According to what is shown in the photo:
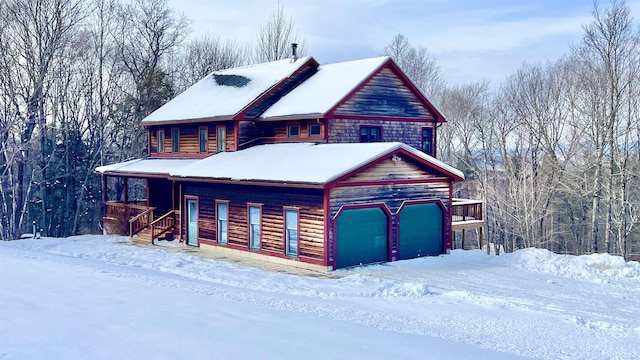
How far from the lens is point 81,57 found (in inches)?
1516

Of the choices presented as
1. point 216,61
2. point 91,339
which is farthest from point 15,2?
point 91,339

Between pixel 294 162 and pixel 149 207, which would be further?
pixel 149 207

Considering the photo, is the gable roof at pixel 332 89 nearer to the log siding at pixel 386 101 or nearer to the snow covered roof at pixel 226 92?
the log siding at pixel 386 101

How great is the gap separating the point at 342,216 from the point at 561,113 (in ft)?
81.2

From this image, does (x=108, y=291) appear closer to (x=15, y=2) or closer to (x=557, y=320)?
(x=557, y=320)

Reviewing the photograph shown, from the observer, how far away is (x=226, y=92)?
94.1 feet

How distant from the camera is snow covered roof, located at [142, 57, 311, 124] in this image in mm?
26297

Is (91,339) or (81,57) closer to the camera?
(91,339)

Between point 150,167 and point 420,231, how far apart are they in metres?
14.1

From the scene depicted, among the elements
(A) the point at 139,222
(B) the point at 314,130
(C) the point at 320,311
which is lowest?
(C) the point at 320,311

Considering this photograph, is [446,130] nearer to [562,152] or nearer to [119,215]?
[562,152]

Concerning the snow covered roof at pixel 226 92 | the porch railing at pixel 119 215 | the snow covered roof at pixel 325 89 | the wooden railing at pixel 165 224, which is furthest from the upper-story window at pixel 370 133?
the porch railing at pixel 119 215

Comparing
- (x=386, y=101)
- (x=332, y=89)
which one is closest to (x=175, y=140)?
(x=332, y=89)

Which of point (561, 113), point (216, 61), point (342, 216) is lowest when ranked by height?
point (342, 216)
